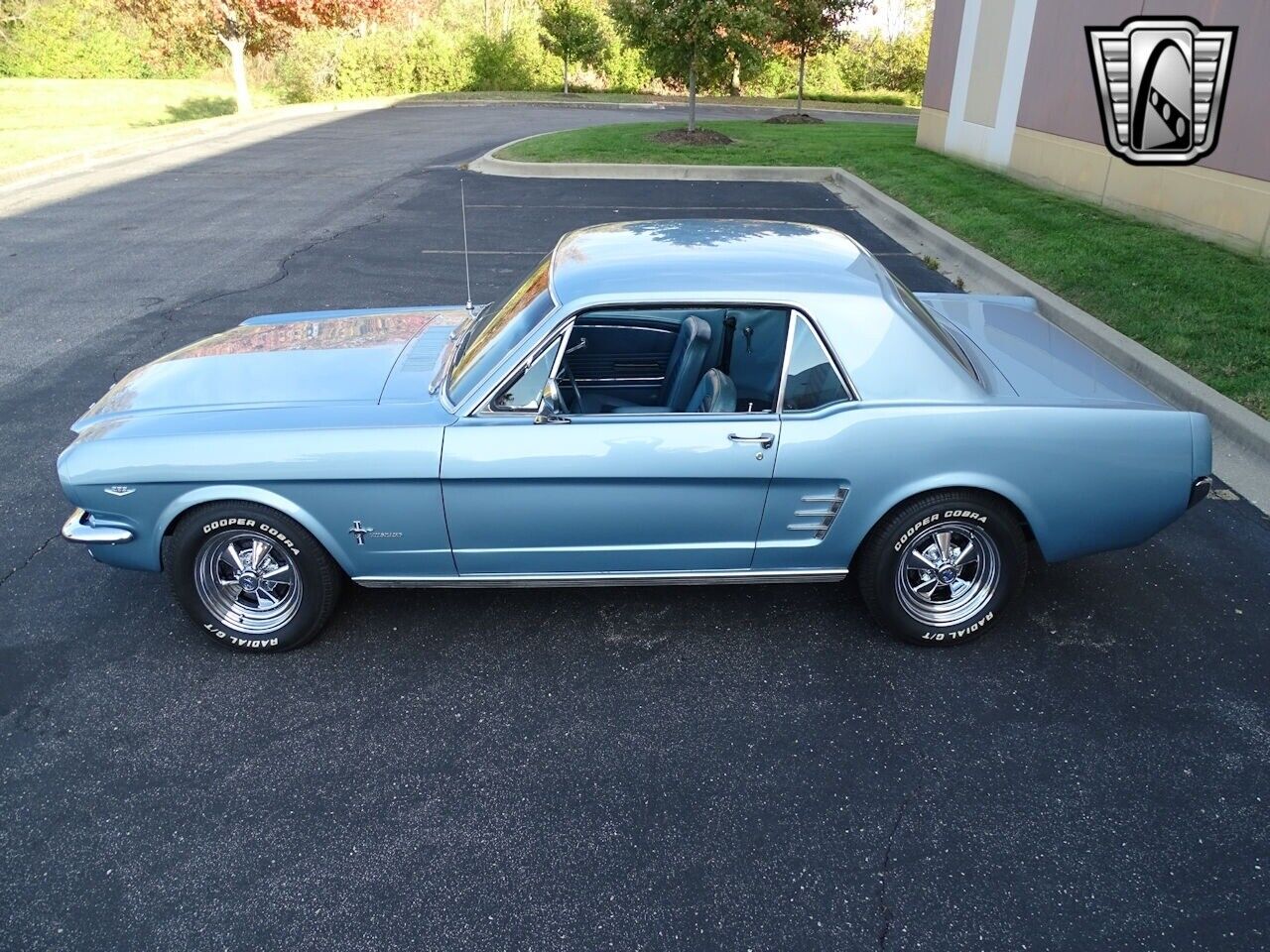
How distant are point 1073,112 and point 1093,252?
425 centimetres

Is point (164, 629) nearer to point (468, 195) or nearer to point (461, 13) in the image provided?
point (468, 195)

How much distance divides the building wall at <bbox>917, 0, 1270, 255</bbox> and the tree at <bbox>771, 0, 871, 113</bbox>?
3957mm

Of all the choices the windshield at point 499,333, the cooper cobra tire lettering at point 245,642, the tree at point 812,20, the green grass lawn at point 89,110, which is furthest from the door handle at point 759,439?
the tree at point 812,20

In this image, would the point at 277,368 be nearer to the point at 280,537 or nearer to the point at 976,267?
the point at 280,537

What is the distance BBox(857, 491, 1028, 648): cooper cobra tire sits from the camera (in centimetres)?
360

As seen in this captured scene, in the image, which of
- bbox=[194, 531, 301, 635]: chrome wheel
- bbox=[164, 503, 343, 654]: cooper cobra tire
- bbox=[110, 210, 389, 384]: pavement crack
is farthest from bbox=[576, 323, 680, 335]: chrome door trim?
bbox=[110, 210, 389, 384]: pavement crack

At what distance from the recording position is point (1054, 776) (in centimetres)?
313

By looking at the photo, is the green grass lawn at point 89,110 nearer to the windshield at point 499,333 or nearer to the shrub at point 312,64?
the shrub at point 312,64

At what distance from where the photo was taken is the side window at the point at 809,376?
3.55 meters

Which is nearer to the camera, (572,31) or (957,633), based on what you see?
(957,633)

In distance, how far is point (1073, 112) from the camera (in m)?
12.2

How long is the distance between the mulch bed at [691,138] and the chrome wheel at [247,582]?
15.7 m

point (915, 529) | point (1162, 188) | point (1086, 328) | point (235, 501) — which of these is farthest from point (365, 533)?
point (1162, 188)

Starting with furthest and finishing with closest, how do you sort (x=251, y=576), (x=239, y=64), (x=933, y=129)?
(x=239, y=64)
(x=933, y=129)
(x=251, y=576)
